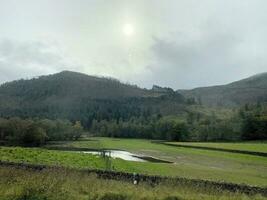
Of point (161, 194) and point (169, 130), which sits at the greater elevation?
point (169, 130)

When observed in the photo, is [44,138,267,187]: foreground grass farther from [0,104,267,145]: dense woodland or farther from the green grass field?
[0,104,267,145]: dense woodland

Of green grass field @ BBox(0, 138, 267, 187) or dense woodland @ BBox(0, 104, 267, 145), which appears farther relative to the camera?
dense woodland @ BBox(0, 104, 267, 145)

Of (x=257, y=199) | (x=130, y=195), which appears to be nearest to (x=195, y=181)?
(x=257, y=199)

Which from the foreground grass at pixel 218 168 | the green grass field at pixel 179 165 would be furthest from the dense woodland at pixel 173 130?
the foreground grass at pixel 218 168

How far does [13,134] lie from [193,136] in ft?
227

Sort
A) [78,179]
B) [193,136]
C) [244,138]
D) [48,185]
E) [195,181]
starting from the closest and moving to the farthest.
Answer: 1. [48,185]
2. [78,179]
3. [195,181]
4. [244,138]
5. [193,136]

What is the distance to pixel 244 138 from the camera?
14525 cm

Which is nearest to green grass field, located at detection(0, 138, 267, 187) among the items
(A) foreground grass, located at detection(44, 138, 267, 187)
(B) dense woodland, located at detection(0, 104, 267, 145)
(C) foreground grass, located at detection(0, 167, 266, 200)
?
(A) foreground grass, located at detection(44, 138, 267, 187)

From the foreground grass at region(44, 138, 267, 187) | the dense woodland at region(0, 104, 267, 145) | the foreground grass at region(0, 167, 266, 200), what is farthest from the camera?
the dense woodland at region(0, 104, 267, 145)

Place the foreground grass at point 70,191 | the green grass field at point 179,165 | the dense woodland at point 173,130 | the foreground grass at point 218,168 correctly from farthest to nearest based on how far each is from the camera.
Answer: the dense woodland at point 173,130, the green grass field at point 179,165, the foreground grass at point 218,168, the foreground grass at point 70,191

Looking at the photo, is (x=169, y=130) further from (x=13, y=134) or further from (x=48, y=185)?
(x=48, y=185)

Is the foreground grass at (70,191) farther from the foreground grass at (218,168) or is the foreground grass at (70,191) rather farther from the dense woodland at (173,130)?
the dense woodland at (173,130)

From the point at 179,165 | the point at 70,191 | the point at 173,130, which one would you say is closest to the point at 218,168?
the point at 179,165

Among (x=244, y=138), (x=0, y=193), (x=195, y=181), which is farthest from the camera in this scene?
(x=244, y=138)
